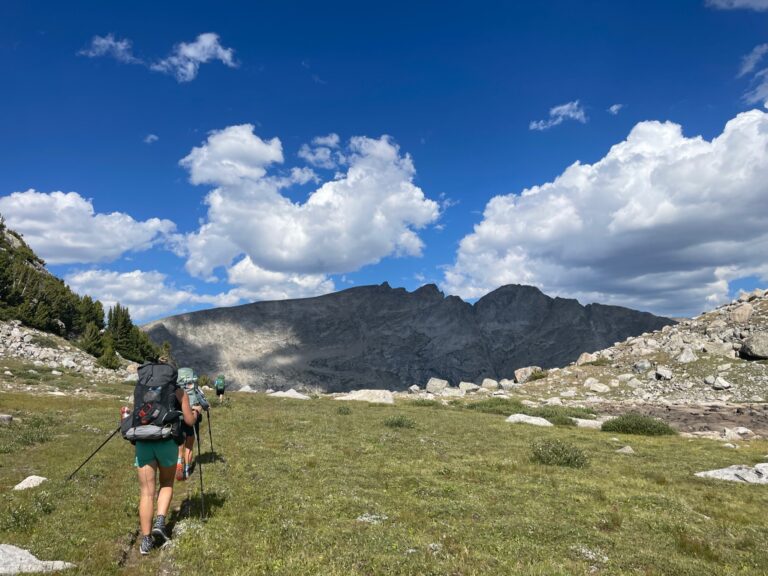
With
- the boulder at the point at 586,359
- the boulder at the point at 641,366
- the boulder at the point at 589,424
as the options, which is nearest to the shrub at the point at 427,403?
the boulder at the point at 589,424

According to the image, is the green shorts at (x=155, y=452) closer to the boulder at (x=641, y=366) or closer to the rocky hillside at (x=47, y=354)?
the rocky hillside at (x=47, y=354)

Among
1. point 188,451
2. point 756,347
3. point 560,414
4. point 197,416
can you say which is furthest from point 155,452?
point 756,347

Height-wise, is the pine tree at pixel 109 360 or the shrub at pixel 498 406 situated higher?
the pine tree at pixel 109 360

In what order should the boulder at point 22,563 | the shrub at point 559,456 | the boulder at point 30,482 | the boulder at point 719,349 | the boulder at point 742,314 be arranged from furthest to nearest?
the boulder at point 742,314 < the boulder at point 719,349 < the shrub at point 559,456 < the boulder at point 30,482 < the boulder at point 22,563

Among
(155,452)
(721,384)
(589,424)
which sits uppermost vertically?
(155,452)

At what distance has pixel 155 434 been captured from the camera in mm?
9414

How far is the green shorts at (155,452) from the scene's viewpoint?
961 centimetres

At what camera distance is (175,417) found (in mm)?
9664

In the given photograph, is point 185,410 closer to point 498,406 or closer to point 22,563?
point 22,563

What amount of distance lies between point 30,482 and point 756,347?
218 feet

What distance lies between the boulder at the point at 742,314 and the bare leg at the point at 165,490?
7711cm

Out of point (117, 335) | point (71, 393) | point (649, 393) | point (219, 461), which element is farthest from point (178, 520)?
point (117, 335)

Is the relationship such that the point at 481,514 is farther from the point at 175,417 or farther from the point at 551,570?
the point at 175,417

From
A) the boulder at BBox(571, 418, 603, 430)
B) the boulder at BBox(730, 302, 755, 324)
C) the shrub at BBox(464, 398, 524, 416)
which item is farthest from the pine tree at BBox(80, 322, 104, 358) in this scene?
the boulder at BBox(730, 302, 755, 324)
